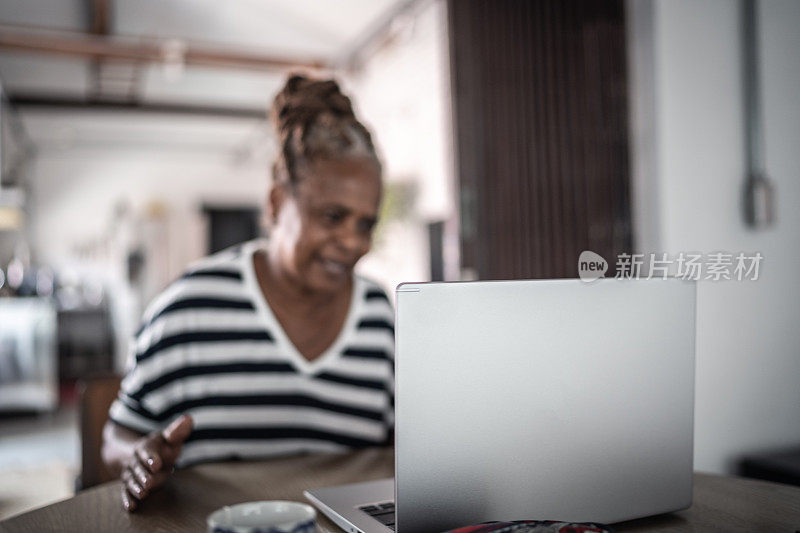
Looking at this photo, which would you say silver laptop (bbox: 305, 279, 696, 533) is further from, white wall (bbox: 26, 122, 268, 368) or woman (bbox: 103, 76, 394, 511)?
white wall (bbox: 26, 122, 268, 368)

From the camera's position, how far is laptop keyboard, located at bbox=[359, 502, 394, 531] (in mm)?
784

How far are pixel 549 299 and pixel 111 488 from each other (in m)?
0.72

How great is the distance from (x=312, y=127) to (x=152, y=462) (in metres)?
0.76

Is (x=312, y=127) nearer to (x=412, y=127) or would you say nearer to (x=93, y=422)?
(x=93, y=422)

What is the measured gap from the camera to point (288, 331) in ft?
4.63

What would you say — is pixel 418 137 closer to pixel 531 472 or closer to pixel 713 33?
pixel 713 33

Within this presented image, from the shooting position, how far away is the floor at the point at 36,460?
3512 mm

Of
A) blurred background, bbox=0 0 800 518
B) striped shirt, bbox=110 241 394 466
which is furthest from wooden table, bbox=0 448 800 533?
blurred background, bbox=0 0 800 518

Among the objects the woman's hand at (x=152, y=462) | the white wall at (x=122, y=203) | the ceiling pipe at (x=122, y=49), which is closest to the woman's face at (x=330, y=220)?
the woman's hand at (x=152, y=462)

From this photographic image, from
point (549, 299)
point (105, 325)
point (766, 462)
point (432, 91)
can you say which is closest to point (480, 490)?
point (549, 299)

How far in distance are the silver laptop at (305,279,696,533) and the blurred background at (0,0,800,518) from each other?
0.13 meters

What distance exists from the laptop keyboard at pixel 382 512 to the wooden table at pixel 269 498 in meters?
0.05

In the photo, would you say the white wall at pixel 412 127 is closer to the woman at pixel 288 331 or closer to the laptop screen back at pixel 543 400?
the woman at pixel 288 331

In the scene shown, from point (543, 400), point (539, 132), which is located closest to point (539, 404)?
point (543, 400)
